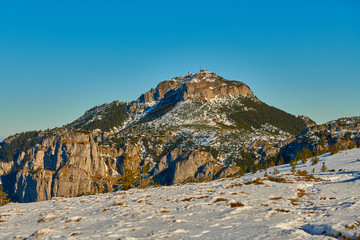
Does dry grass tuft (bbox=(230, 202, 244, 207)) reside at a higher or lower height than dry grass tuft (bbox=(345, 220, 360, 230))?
lower

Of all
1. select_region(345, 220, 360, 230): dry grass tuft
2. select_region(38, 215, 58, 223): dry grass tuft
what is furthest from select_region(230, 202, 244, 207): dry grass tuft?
select_region(38, 215, 58, 223): dry grass tuft

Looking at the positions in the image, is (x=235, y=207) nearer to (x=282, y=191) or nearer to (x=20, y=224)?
(x=282, y=191)

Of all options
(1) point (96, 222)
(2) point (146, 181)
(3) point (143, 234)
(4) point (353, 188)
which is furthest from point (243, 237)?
(2) point (146, 181)

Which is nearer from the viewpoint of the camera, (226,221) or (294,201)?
(226,221)

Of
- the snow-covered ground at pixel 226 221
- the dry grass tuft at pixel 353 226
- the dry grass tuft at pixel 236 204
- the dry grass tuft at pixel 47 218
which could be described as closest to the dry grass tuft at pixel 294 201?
the snow-covered ground at pixel 226 221

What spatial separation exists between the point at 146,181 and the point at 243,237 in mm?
48235

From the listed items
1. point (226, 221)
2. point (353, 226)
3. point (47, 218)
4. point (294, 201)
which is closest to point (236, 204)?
point (294, 201)

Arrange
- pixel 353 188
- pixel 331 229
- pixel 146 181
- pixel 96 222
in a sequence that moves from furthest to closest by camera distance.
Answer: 1. pixel 146 181
2. pixel 353 188
3. pixel 96 222
4. pixel 331 229

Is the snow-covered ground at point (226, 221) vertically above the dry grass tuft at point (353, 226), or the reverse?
the dry grass tuft at point (353, 226)

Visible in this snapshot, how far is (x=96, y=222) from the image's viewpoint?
1817 cm

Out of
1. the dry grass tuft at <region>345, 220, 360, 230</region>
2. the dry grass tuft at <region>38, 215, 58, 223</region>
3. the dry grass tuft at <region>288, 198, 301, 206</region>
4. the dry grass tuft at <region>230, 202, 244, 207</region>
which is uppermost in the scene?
the dry grass tuft at <region>345, 220, 360, 230</region>

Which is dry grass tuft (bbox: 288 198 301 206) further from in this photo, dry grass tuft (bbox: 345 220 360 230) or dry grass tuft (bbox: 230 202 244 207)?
dry grass tuft (bbox: 345 220 360 230)

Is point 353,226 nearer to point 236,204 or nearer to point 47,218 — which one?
point 236,204

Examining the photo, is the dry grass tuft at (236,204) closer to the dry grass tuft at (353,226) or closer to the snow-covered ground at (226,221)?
the snow-covered ground at (226,221)
